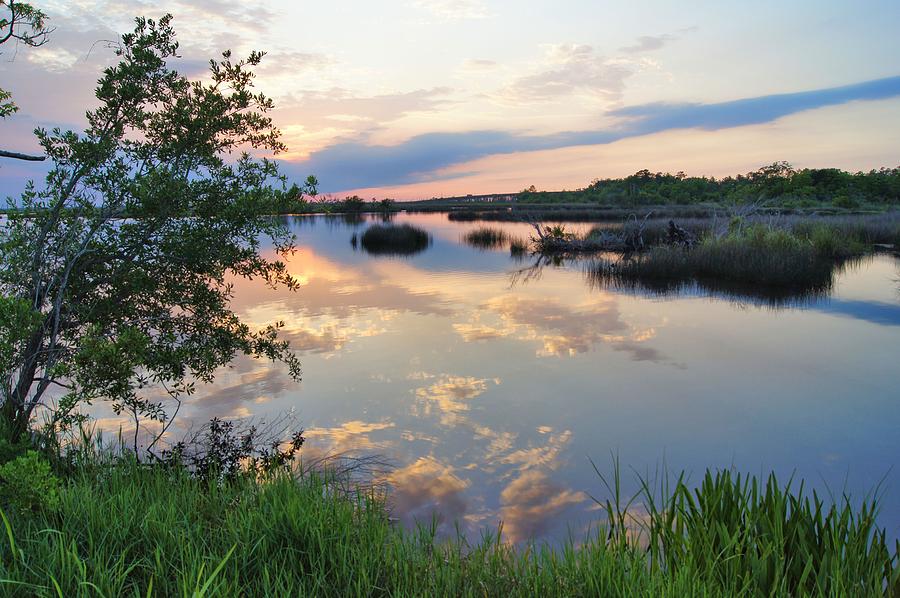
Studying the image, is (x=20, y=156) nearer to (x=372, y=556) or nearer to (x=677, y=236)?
(x=372, y=556)

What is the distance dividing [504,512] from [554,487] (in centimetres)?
91

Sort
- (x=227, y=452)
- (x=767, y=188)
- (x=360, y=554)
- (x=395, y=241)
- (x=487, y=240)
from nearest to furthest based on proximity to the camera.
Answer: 1. (x=360, y=554)
2. (x=227, y=452)
3. (x=395, y=241)
4. (x=487, y=240)
5. (x=767, y=188)

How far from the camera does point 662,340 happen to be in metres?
14.2

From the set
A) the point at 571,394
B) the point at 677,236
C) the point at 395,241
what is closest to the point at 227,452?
the point at 571,394

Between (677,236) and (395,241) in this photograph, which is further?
(395,241)

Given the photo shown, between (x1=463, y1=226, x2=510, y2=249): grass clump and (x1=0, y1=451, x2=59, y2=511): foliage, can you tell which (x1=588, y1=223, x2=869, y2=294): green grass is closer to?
(x1=463, y1=226, x2=510, y2=249): grass clump

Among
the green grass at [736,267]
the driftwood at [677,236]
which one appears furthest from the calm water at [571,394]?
the driftwood at [677,236]

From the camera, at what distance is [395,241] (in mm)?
40906

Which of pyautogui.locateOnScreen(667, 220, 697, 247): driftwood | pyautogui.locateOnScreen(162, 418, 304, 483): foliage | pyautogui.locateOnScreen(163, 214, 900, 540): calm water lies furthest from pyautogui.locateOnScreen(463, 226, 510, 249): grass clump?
pyautogui.locateOnScreen(162, 418, 304, 483): foliage

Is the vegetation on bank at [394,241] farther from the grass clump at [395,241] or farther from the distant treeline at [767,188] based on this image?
the distant treeline at [767,188]

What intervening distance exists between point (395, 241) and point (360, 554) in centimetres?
3755

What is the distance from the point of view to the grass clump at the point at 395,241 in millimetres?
37906

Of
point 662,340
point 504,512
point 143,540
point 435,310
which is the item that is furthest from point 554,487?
point 435,310

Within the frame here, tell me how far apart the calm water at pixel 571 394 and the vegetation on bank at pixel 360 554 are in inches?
60.8
